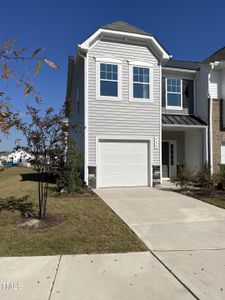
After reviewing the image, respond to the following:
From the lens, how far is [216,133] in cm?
1480

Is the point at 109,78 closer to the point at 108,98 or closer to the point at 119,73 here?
the point at 119,73

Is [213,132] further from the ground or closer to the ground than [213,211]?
further from the ground

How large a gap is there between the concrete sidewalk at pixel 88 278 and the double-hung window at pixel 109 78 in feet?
30.7

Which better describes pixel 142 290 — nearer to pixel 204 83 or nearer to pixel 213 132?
pixel 213 132

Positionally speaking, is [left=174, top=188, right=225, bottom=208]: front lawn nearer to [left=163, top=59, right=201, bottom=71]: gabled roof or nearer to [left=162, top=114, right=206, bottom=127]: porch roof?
[left=162, top=114, right=206, bottom=127]: porch roof

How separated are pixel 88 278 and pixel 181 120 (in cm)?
1223

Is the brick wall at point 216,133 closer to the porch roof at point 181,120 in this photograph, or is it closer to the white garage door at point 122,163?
the porch roof at point 181,120

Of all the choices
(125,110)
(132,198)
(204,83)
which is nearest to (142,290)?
(132,198)

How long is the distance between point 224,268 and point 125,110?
9.74 m

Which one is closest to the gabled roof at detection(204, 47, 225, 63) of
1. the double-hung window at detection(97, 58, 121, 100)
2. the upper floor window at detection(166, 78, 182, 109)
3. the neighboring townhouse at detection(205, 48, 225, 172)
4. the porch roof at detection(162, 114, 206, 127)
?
the neighboring townhouse at detection(205, 48, 225, 172)

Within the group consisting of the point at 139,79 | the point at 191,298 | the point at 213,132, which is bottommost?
the point at 191,298

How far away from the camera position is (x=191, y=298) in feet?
11.0

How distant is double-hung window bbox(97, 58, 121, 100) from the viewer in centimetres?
1283

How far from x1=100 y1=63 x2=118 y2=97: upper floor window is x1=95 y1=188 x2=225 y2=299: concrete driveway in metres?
5.04
